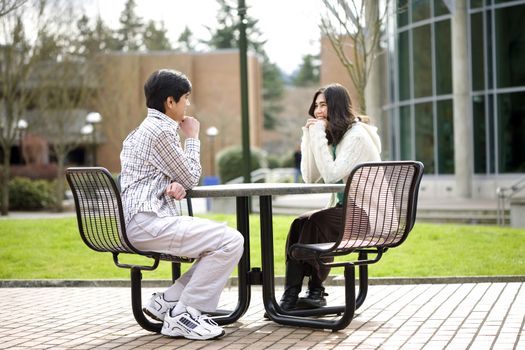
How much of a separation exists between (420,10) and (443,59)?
187 centimetres

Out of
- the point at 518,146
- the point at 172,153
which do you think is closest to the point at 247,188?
the point at 172,153

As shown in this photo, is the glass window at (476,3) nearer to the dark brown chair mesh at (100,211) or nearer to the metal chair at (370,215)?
the metal chair at (370,215)

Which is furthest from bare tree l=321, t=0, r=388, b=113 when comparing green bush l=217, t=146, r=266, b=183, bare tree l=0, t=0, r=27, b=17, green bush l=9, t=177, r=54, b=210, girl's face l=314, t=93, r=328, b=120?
green bush l=217, t=146, r=266, b=183

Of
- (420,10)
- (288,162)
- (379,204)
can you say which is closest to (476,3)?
(420,10)

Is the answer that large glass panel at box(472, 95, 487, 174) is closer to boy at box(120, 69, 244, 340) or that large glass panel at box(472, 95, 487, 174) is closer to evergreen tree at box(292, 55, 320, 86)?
boy at box(120, 69, 244, 340)

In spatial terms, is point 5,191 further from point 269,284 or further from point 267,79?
point 267,79

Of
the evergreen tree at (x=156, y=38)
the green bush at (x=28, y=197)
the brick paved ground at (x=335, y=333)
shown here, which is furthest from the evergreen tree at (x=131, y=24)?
the brick paved ground at (x=335, y=333)

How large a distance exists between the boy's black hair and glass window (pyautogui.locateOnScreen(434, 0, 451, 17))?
917 inches

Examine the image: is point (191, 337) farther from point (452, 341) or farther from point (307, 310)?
point (452, 341)

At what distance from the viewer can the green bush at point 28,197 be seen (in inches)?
1329

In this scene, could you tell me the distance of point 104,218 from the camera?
6.55 metres

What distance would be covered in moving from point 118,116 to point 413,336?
141 ft

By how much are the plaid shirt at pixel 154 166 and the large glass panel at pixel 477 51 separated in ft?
74.5

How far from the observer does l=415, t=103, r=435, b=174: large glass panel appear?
1171 inches
